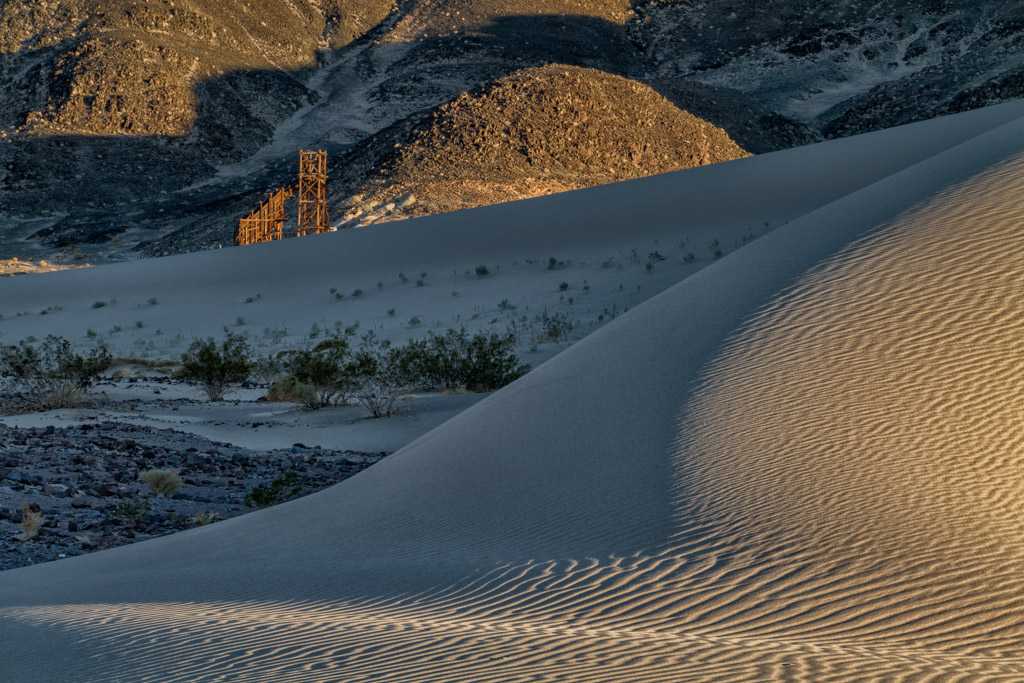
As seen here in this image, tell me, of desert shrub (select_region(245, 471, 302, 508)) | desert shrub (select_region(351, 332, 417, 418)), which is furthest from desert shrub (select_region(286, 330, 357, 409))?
desert shrub (select_region(245, 471, 302, 508))

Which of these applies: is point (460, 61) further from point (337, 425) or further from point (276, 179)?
point (337, 425)

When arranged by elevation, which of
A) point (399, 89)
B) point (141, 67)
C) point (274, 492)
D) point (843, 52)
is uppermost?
point (843, 52)

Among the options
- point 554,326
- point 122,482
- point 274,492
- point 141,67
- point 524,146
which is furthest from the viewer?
point 141,67

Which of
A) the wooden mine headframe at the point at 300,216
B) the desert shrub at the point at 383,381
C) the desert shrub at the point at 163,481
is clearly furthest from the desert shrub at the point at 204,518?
the wooden mine headframe at the point at 300,216

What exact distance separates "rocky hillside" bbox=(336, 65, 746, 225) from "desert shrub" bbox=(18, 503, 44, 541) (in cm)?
3494

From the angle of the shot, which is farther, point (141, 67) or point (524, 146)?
point (141, 67)

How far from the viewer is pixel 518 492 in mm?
6613

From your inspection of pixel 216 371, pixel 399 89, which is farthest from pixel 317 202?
pixel 399 89

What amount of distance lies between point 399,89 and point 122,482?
6724cm

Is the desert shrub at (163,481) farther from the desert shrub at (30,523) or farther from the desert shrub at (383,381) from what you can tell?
the desert shrub at (383,381)

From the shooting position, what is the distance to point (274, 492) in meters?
9.25

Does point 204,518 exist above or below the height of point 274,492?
below

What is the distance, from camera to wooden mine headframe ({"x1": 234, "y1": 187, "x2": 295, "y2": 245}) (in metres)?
42.0

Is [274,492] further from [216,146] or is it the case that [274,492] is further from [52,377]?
[216,146]
